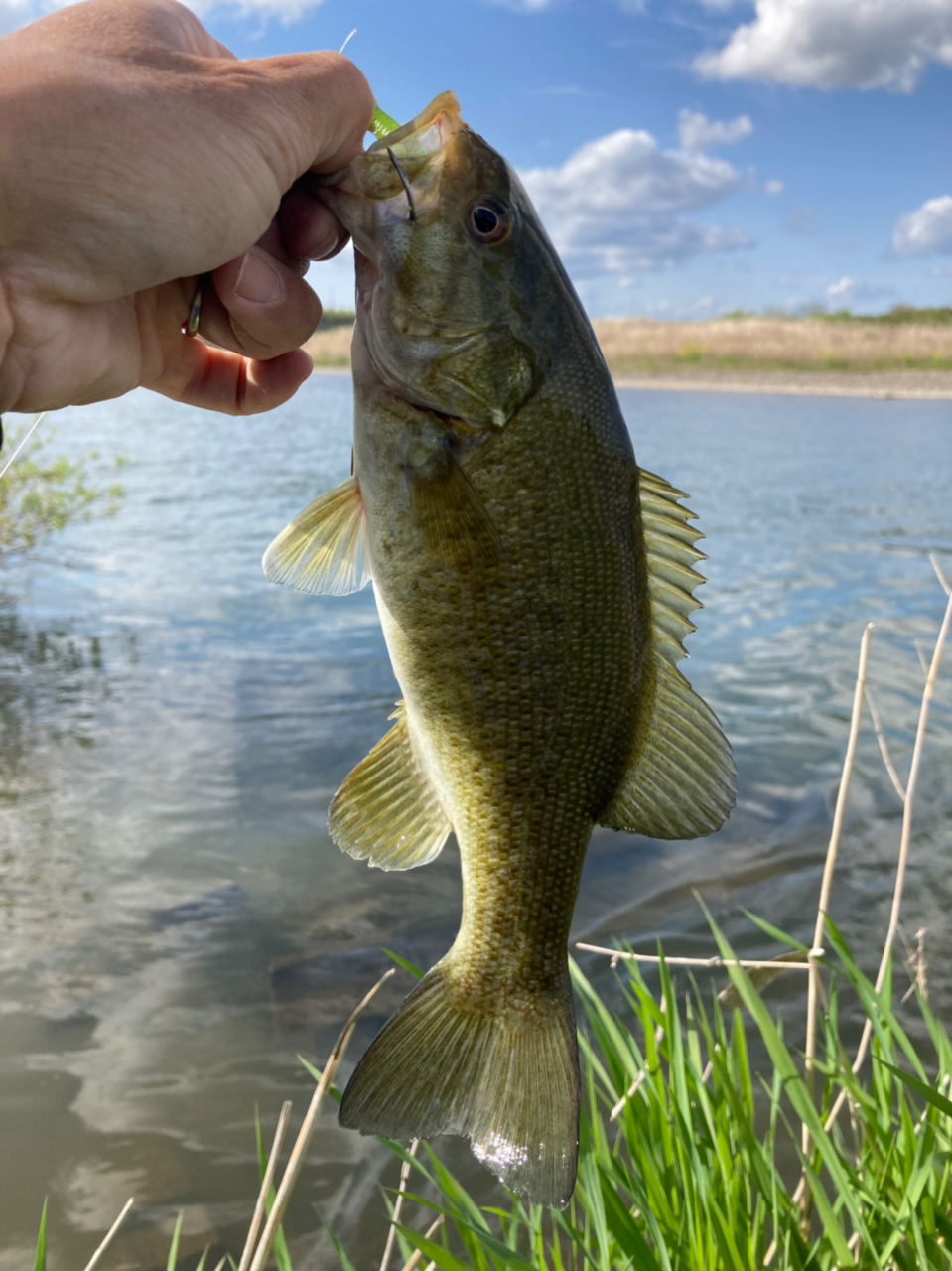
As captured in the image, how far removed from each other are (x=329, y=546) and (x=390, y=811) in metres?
0.51

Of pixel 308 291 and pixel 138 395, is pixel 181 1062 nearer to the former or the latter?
pixel 308 291

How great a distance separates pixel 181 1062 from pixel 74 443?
1000 inches

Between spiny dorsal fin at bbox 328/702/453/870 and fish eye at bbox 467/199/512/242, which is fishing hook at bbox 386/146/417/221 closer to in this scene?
fish eye at bbox 467/199/512/242

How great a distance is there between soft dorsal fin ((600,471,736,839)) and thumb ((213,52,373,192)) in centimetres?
87

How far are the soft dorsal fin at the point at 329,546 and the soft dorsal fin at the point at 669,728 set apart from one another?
52 cm

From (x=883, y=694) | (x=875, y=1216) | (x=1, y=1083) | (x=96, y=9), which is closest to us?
(x=96, y=9)

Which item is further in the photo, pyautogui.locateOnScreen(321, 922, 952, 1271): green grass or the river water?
the river water

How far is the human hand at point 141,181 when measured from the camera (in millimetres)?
1541

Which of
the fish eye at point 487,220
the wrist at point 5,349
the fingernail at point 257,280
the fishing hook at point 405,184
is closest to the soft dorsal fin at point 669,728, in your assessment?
the fish eye at point 487,220

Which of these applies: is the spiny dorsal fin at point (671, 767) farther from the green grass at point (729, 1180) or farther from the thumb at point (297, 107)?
the thumb at point (297, 107)

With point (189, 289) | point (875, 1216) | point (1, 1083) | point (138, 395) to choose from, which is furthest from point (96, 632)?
point (138, 395)

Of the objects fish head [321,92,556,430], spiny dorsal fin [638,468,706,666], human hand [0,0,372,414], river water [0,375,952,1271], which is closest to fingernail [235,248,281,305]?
human hand [0,0,372,414]

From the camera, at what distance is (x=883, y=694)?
945 cm

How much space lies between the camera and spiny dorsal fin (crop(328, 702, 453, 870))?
5.90 feet
